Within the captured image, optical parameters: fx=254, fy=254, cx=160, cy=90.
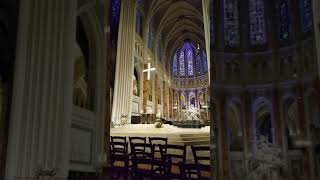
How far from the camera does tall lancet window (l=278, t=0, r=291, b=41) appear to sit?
194 centimetres

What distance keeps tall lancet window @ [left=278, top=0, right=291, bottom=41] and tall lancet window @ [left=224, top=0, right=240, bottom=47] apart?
0.33m

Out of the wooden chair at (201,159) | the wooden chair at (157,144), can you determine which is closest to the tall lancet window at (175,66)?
the wooden chair at (157,144)

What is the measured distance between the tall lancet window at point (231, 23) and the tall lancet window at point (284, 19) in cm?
33

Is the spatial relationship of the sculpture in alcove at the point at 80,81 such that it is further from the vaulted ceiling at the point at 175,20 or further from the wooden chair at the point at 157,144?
the vaulted ceiling at the point at 175,20

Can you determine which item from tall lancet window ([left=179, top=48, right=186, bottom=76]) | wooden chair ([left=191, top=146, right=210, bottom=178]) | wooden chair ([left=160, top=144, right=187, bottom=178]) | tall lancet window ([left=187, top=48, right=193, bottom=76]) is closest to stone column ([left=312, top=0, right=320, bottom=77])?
wooden chair ([left=191, top=146, right=210, bottom=178])

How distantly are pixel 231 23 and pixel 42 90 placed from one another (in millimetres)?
2009

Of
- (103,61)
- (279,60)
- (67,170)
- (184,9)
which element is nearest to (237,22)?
(279,60)

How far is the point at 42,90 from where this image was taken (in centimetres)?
269

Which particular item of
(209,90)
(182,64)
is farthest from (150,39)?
(209,90)

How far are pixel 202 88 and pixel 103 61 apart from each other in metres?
24.7

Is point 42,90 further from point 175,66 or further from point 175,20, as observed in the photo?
point 175,66

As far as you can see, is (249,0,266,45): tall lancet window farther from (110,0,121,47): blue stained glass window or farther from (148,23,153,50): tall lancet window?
(148,23,153,50): tall lancet window

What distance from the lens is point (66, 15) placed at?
2.88 metres

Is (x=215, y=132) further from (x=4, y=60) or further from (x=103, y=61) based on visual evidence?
Answer: (x=4, y=60)
